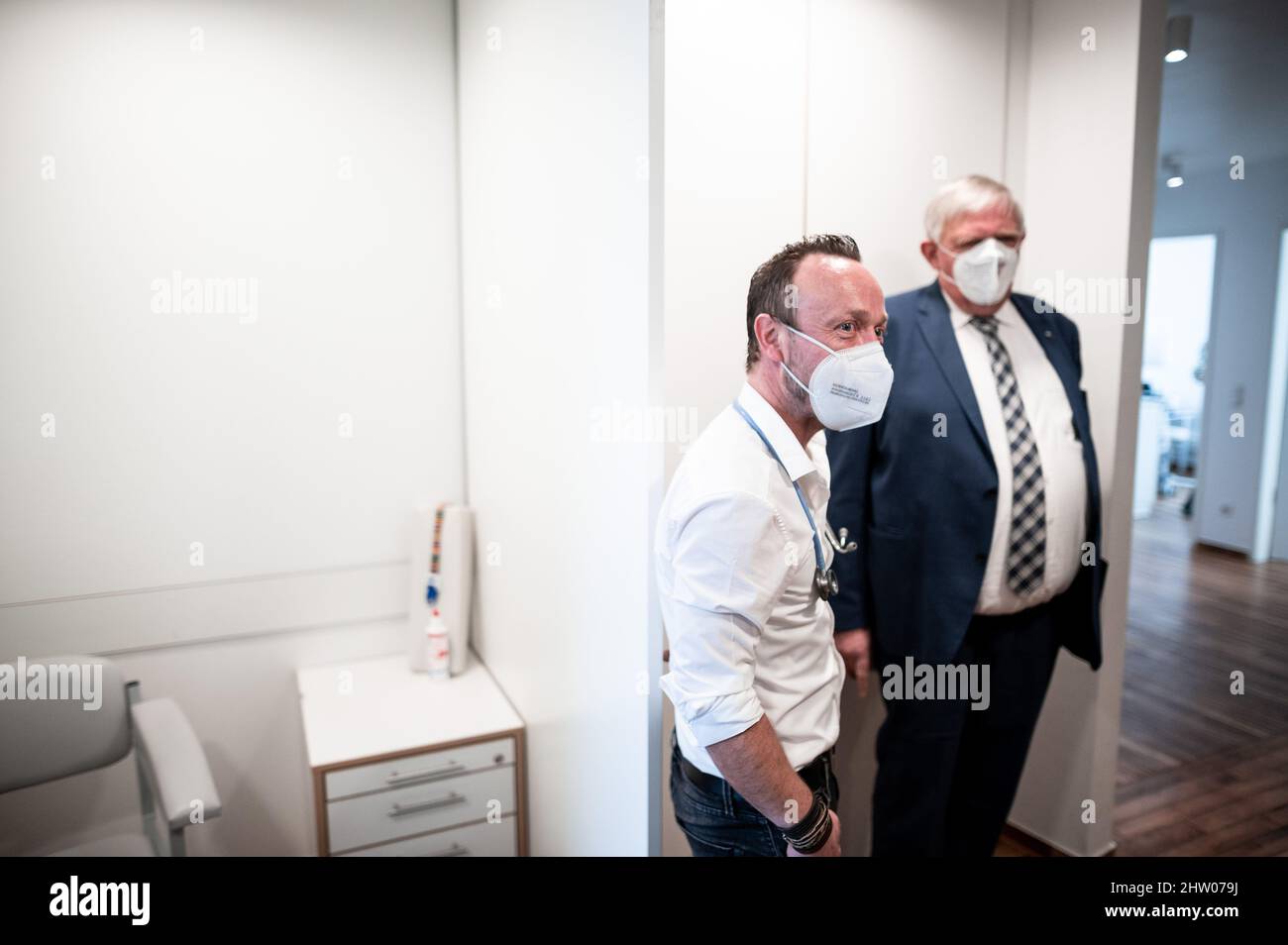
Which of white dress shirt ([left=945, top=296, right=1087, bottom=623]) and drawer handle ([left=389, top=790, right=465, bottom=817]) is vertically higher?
white dress shirt ([left=945, top=296, right=1087, bottom=623])

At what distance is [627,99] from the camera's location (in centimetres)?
109

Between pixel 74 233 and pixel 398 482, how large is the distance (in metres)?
0.56

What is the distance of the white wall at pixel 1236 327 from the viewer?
0.83m

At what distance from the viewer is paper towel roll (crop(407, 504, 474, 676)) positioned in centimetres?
138

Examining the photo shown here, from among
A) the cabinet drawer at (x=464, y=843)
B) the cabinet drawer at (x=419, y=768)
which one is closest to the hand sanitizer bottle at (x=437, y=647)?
the cabinet drawer at (x=419, y=768)

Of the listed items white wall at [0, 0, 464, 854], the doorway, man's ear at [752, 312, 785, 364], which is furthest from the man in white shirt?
white wall at [0, 0, 464, 854]

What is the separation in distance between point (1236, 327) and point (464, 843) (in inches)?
59.6

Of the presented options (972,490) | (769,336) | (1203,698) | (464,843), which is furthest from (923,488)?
(464,843)

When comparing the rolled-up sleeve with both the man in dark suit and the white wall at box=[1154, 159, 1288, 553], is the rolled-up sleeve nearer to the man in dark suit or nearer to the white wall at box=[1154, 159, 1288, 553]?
the man in dark suit

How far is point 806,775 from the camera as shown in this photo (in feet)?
2.87

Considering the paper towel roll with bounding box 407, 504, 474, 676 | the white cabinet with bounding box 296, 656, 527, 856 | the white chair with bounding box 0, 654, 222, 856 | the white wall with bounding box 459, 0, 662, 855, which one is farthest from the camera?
the paper towel roll with bounding box 407, 504, 474, 676

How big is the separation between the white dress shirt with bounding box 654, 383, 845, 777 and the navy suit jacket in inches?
2.5

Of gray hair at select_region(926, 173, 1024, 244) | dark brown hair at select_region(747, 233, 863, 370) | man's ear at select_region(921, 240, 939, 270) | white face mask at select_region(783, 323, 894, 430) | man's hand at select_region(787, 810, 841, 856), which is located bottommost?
man's hand at select_region(787, 810, 841, 856)
